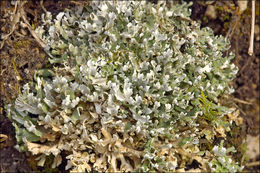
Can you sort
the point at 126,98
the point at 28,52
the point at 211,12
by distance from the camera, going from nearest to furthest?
the point at 126,98 < the point at 28,52 < the point at 211,12

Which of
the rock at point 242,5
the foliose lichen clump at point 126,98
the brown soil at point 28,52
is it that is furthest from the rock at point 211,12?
the foliose lichen clump at point 126,98

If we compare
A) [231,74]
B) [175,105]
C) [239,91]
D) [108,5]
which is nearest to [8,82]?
[108,5]

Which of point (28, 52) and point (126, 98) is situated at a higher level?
point (28, 52)

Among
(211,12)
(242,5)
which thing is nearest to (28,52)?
(211,12)

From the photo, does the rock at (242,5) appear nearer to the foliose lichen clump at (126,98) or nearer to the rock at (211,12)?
the rock at (211,12)

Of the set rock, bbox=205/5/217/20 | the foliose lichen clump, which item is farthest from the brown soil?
the foliose lichen clump

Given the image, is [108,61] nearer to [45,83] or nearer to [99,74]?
[99,74]

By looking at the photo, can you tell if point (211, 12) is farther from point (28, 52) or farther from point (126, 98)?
point (28, 52)

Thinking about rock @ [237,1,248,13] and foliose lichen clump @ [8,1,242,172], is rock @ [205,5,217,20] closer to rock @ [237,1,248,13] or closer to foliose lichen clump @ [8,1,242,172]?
rock @ [237,1,248,13]
